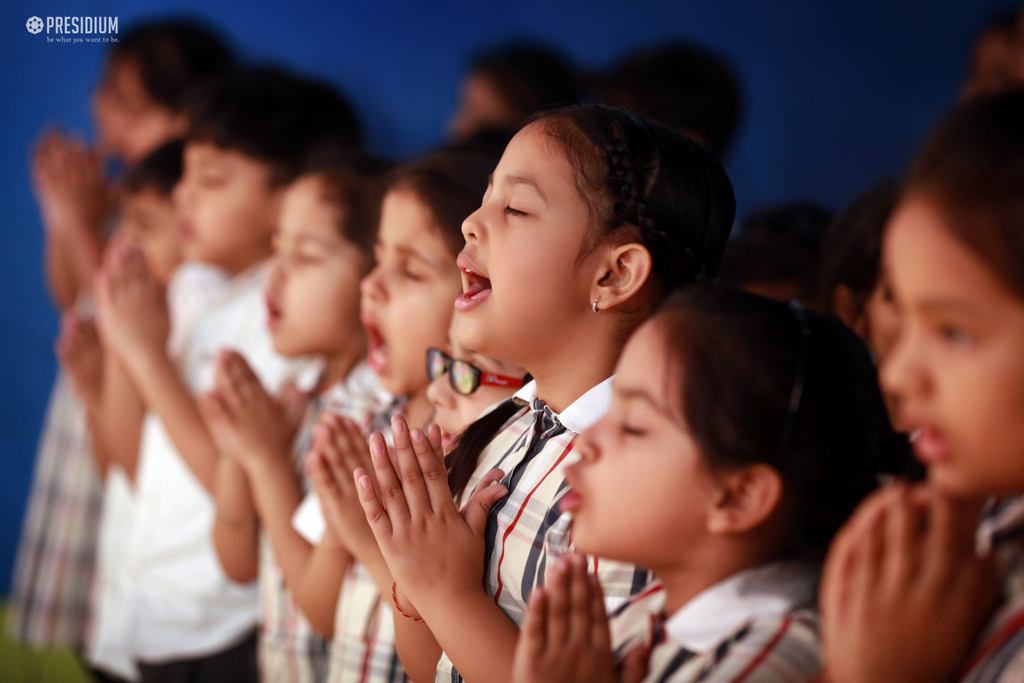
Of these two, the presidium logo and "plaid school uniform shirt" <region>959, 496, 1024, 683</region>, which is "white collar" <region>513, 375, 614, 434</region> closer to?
"plaid school uniform shirt" <region>959, 496, 1024, 683</region>

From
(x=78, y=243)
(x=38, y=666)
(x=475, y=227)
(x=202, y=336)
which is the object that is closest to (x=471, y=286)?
(x=475, y=227)

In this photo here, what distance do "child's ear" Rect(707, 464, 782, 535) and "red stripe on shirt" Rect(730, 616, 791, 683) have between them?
8 cm

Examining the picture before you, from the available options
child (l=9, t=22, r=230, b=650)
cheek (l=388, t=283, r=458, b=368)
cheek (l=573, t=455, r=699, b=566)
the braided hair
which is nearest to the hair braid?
the braided hair

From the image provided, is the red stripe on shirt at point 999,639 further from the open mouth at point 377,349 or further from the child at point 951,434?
the open mouth at point 377,349

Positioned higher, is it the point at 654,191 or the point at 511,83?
the point at 511,83

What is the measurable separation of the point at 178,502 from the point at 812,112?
1.79 metres

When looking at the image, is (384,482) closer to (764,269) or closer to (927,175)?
(927,175)

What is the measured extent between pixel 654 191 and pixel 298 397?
0.95 metres

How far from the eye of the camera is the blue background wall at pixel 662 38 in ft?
7.55

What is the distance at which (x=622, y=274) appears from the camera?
2.99 feet

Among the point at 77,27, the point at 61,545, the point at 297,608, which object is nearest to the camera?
the point at 297,608

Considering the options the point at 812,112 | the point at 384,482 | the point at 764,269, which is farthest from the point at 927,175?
the point at 812,112

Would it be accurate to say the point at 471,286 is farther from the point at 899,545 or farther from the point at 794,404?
the point at 899,545

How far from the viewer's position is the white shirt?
1.76 metres
